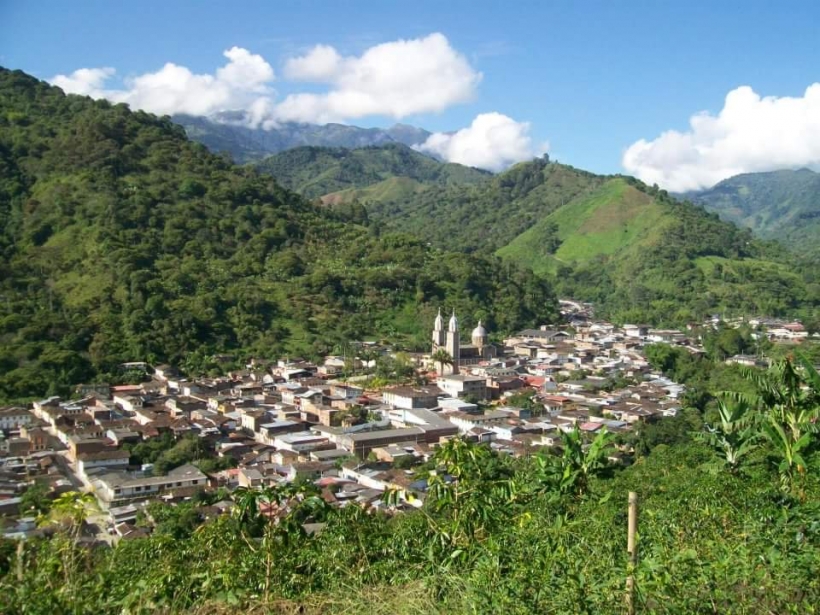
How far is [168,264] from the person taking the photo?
121 ft

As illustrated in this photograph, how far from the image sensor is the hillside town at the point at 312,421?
16484 mm

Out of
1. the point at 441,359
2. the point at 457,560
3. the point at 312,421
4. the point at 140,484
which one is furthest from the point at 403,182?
the point at 457,560

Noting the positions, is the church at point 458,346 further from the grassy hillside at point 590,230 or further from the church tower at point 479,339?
the grassy hillside at point 590,230

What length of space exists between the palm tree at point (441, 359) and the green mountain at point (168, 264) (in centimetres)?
487

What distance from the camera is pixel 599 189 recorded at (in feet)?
274

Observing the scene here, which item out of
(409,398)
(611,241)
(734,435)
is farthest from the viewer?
(611,241)

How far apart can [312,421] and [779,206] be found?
170m

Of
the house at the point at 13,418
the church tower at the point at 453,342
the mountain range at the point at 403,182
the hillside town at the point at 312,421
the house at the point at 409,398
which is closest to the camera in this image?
the hillside town at the point at 312,421

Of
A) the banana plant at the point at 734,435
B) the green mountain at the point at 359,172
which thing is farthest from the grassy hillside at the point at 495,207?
the banana plant at the point at 734,435

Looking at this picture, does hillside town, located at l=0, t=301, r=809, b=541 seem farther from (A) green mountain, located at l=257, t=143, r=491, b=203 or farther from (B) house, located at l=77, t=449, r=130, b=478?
(A) green mountain, located at l=257, t=143, r=491, b=203

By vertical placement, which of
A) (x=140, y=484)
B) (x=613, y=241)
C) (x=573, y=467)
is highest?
(x=613, y=241)

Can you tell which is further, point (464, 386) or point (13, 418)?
point (464, 386)

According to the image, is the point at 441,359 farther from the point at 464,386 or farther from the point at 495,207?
the point at 495,207

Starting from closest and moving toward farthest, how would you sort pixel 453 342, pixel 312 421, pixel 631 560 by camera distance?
pixel 631 560, pixel 312 421, pixel 453 342
